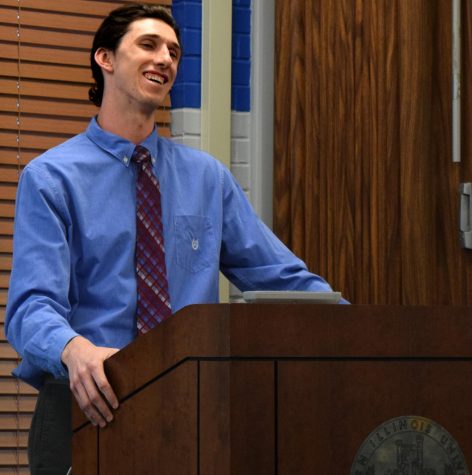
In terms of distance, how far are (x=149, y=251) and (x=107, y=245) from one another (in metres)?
0.09

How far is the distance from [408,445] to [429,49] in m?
1.91

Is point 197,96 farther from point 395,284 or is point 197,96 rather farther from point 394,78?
point 395,284

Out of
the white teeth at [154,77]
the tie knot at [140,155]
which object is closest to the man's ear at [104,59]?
the white teeth at [154,77]

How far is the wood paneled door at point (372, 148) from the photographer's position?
3205mm

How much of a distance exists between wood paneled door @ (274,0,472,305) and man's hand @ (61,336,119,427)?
146 cm

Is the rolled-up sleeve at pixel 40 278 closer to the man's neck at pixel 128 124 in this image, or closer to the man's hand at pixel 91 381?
the man's hand at pixel 91 381

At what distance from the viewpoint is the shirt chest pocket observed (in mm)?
2393

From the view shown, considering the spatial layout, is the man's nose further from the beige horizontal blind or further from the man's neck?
the beige horizontal blind

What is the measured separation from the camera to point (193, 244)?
241 centimetres

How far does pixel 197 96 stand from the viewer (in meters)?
3.23

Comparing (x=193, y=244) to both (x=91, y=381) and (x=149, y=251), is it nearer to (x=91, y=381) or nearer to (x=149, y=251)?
(x=149, y=251)

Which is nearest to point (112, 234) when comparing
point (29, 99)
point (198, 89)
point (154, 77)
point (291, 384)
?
point (154, 77)

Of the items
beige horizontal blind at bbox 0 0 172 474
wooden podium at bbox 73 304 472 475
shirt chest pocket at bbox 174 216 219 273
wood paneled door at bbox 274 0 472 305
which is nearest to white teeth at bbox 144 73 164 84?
shirt chest pocket at bbox 174 216 219 273

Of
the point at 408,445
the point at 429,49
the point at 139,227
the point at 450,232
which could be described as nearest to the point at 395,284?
the point at 450,232
